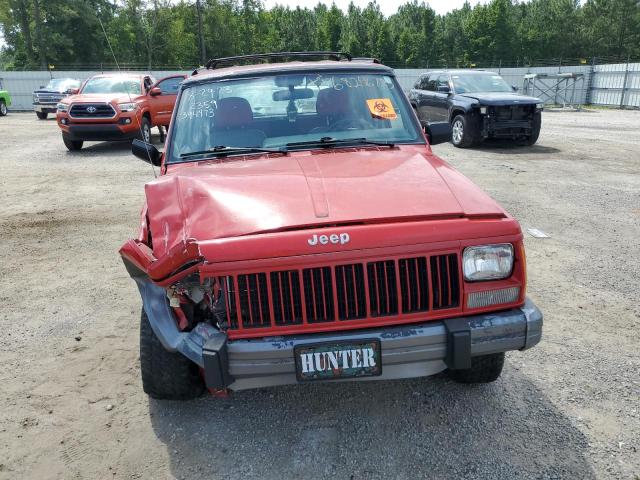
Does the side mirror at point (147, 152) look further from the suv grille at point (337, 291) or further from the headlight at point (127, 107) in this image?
the headlight at point (127, 107)

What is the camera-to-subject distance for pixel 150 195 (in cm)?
301

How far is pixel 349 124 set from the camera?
373 centimetres

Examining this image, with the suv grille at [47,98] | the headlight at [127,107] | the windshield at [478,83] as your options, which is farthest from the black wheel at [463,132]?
the suv grille at [47,98]

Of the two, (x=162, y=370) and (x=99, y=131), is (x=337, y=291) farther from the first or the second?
(x=99, y=131)

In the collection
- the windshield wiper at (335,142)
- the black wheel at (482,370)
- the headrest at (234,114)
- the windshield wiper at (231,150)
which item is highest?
the headrest at (234,114)

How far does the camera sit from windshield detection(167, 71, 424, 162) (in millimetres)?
3615

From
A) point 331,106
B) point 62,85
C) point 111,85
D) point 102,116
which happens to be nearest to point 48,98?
point 62,85

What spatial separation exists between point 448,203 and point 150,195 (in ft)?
5.38

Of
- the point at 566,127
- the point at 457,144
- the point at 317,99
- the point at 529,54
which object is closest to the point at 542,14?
the point at 529,54

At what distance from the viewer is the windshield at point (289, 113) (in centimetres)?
362

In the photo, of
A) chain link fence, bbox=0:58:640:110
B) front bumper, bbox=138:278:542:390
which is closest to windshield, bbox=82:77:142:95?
front bumper, bbox=138:278:542:390

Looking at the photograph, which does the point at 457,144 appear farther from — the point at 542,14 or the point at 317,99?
the point at 542,14

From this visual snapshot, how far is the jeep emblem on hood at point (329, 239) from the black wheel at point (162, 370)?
1033mm

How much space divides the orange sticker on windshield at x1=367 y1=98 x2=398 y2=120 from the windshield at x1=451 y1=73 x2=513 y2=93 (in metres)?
9.73
